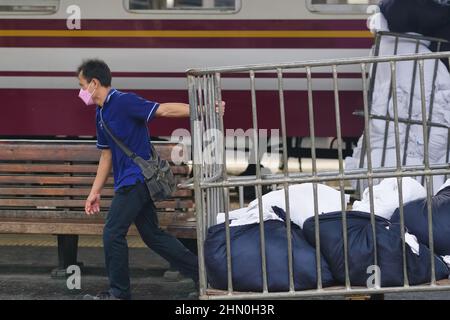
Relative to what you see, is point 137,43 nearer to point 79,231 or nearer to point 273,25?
point 273,25

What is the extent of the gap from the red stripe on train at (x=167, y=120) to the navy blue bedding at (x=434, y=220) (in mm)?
3557

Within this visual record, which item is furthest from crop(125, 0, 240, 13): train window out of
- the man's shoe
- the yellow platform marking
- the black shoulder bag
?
the man's shoe

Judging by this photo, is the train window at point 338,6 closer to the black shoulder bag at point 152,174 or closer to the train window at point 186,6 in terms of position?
the train window at point 186,6

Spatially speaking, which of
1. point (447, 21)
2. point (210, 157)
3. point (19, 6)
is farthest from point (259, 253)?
point (19, 6)

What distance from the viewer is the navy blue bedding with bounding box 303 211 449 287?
4238 millimetres

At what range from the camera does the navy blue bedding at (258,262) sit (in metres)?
4.25

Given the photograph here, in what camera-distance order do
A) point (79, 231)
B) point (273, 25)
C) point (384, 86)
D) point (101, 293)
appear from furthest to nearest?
1. point (273, 25)
2. point (384, 86)
3. point (79, 231)
4. point (101, 293)

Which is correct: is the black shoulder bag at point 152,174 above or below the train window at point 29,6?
below

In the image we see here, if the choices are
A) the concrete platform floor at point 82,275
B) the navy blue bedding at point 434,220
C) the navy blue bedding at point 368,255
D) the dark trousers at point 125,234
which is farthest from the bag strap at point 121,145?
the navy blue bedding at point 434,220

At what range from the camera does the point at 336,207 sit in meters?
4.69

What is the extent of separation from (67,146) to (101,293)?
3.91 feet

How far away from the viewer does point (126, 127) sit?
536cm

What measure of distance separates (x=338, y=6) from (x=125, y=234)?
3.55 m
